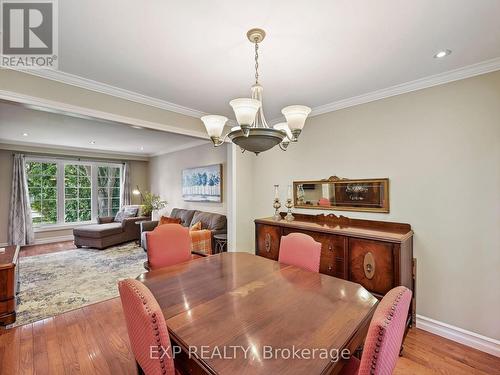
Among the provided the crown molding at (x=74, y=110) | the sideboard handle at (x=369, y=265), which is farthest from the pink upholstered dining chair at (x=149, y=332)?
the crown molding at (x=74, y=110)

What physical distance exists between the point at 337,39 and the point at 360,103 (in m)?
1.28

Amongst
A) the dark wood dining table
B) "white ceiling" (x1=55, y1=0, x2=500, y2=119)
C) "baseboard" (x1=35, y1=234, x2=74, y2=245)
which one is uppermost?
"white ceiling" (x1=55, y1=0, x2=500, y2=119)

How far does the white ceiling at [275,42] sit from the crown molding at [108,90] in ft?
0.34

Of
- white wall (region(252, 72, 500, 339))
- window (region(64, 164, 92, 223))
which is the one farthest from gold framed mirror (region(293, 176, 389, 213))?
window (region(64, 164, 92, 223))

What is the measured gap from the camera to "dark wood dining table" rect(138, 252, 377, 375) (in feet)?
2.99

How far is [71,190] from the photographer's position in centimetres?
648

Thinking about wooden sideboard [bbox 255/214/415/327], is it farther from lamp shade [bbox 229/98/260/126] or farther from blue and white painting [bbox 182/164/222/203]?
blue and white painting [bbox 182/164/222/203]

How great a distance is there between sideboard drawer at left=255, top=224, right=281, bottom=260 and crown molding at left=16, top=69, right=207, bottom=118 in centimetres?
186

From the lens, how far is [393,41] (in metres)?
1.73

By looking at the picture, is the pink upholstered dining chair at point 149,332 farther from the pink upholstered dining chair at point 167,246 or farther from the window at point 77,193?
the window at point 77,193

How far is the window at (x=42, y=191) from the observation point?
5.89 meters

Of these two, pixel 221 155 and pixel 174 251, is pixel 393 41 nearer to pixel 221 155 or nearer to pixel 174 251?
pixel 174 251

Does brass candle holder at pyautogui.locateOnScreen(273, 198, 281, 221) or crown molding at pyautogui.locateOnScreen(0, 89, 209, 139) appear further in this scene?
brass candle holder at pyautogui.locateOnScreen(273, 198, 281, 221)

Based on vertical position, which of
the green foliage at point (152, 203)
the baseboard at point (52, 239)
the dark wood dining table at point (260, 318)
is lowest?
the baseboard at point (52, 239)
